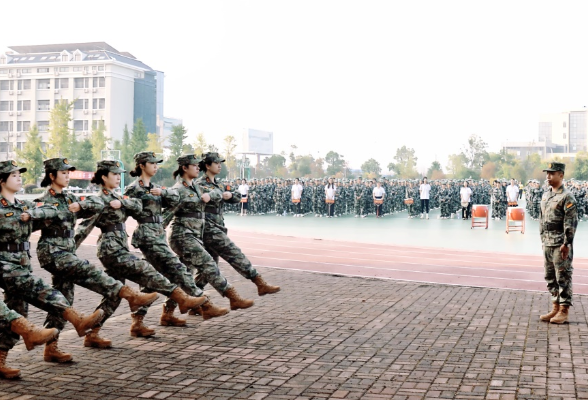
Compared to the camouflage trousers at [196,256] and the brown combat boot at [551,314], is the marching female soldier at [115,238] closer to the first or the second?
the camouflage trousers at [196,256]

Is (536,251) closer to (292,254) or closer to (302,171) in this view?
(292,254)

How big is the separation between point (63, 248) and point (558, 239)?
5.44 metres

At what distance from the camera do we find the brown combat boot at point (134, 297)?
22.4 ft

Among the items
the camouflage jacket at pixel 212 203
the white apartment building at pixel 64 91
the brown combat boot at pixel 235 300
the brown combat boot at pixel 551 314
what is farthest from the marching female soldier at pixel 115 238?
the white apartment building at pixel 64 91

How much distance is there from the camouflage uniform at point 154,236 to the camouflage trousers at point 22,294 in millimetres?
1520

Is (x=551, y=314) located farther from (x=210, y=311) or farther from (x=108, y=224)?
(x=108, y=224)

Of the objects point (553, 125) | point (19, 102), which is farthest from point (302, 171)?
point (553, 125)

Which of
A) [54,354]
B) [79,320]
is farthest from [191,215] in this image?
[54,354]

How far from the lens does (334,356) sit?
6.67m

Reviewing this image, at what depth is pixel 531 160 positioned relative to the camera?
4021 inches

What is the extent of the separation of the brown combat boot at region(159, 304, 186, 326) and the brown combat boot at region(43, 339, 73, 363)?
6.14 ft

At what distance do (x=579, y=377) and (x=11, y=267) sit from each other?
465 centimetres

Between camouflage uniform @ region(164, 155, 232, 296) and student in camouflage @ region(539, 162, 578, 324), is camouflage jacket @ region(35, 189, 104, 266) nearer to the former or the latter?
camouflage uniform @ region(164, 155, 232, 296)

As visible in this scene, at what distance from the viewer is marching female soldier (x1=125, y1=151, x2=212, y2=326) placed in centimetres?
765
